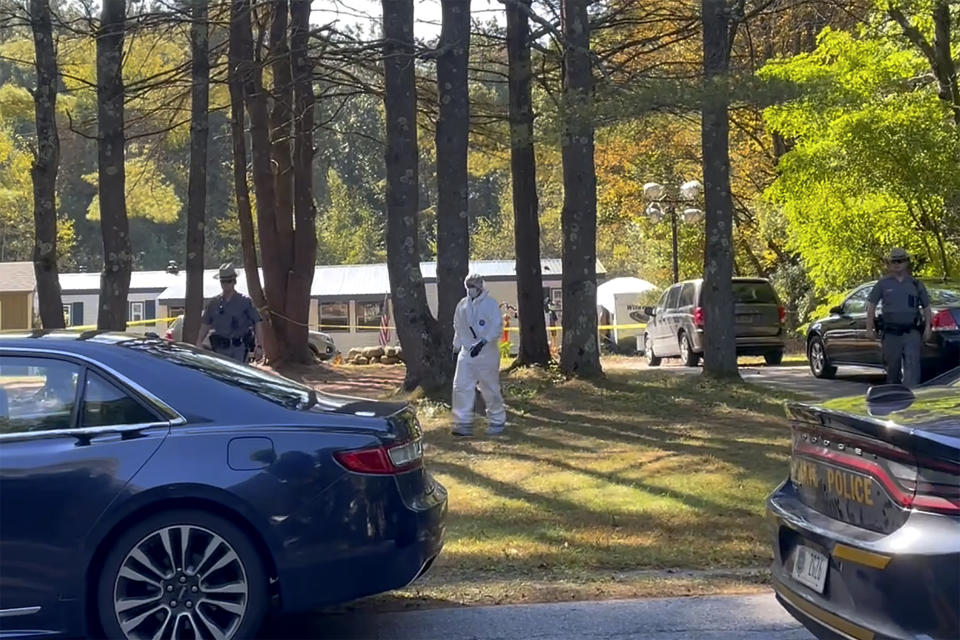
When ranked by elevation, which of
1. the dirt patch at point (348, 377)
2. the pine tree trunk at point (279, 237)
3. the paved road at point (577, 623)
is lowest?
the paved road at point (577, 623)

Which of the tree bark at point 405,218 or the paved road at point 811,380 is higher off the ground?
the tree bark at point 405,218

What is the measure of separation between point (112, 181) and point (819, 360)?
10414 mm

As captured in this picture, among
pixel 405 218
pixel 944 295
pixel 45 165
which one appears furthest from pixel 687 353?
pixel 45 165

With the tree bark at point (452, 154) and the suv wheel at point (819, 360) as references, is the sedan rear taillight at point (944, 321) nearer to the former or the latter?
the suv wheel at point (819, 360)

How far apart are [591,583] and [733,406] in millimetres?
6791

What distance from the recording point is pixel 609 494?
29.6 ft

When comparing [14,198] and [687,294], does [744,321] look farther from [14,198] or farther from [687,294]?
[14,198]

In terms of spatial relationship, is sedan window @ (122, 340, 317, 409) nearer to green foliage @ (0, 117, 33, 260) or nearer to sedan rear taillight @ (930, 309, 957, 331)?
sedan rear taillight @ (930, 309, 957, 331)

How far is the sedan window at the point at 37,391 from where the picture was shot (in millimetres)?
5328

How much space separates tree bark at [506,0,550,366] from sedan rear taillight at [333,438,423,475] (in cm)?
1156

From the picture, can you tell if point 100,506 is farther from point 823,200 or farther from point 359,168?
point 359,168

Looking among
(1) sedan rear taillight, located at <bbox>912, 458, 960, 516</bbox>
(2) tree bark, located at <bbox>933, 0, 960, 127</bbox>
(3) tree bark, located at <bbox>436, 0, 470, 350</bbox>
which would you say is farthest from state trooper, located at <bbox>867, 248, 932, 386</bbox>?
(2) tree bark, located at <bbox>933, 0, 960, 127</bbox>

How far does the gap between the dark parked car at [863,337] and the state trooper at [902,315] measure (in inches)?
7.9

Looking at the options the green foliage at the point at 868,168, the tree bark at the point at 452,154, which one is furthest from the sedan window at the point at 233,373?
the green foliage at the point at 868,168
